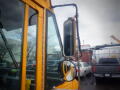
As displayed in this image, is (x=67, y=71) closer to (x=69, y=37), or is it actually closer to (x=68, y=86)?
(x=68, y=86)

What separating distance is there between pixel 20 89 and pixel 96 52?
11.1 m

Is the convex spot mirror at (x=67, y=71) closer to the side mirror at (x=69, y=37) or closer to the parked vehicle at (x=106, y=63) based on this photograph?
the side mirror at (x=69, y=37)

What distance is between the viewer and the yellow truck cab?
2025 mm

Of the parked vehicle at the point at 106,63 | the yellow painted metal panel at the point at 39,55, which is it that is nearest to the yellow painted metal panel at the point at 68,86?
the yellow painted metal panel at the point at 39,55

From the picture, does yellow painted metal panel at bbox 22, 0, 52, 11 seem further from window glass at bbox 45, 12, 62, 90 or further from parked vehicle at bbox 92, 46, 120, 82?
parked vehicle at bbox 92, 46, 120, 82

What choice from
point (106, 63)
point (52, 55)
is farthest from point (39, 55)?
point (106, 63)

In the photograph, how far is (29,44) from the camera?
215 cm

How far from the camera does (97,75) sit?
36.8ft

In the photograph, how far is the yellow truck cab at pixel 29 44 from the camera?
6.64ft

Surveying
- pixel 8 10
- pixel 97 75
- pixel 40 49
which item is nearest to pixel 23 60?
pixel 40 49

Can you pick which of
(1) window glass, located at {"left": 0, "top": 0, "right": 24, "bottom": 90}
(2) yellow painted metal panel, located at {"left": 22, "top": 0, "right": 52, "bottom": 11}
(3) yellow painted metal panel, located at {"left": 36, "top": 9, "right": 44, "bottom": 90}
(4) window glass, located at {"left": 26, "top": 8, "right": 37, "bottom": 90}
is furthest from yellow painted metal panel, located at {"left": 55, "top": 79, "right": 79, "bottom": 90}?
(2) yellow painted metal panel, located at {"left": 22, "top": 0, "right": 52, "bottom": 11}

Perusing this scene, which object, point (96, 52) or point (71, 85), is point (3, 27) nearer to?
point (71, 85)

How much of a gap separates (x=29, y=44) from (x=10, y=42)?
0.77ft

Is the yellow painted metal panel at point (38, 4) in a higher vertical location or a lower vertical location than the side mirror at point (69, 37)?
higher
